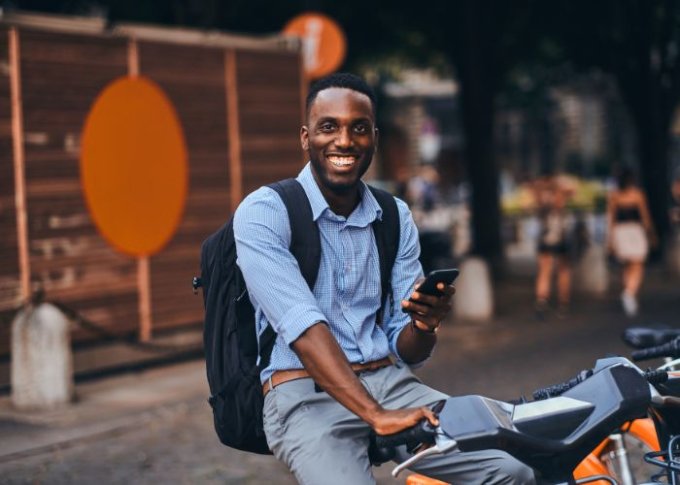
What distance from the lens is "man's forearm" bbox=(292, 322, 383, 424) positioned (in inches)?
98.5

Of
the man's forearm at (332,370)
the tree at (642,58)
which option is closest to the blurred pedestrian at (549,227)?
the tree at (642,58)

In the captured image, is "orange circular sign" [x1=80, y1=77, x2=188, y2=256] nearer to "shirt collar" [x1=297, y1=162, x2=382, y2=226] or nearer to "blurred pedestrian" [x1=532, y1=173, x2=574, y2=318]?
"blurred pedestrian" [x1=532, y1=173, x2=574, y2=318]

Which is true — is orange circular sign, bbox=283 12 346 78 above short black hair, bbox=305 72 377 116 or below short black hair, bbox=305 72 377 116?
above

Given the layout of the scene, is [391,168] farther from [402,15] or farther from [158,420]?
[158,420]

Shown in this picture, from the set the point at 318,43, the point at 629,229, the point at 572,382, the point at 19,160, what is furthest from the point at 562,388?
the point at 629,229

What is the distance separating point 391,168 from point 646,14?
38.1 m

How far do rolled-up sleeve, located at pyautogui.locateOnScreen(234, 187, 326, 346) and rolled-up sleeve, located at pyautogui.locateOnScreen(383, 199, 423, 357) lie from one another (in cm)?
38

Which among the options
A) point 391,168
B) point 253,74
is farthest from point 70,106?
point 391,168

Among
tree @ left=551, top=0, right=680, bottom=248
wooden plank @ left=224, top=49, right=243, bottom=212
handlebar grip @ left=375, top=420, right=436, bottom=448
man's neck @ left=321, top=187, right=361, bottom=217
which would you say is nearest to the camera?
handlebar grip @ left=375, top=420, right=436, bottom=448

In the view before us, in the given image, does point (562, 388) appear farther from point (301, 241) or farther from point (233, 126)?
point (233, 126)

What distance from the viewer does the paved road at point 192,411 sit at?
677cm

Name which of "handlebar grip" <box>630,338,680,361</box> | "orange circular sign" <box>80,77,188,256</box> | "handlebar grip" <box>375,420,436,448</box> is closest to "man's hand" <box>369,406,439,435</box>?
"handlebar grip" <box>375,420,436,448</box>

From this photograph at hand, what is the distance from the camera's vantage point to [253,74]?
11695 millimetres

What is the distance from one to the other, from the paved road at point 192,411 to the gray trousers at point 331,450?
3801 millimetres
